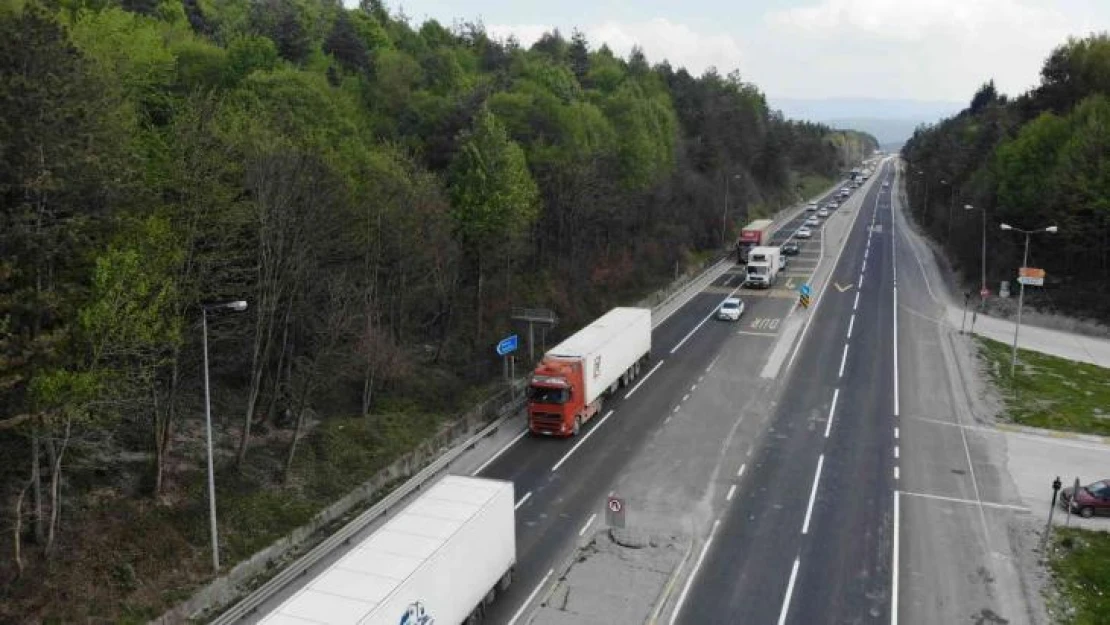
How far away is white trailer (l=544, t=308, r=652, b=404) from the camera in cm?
3759

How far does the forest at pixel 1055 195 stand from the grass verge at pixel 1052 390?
37.3 ft

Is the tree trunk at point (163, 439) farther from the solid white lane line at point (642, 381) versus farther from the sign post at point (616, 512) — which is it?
the solid white lane line at point (642, 381)

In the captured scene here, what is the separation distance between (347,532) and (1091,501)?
26.2 m

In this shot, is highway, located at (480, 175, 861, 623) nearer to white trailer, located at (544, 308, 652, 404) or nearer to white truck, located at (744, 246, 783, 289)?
white trailer, located at (544, 308, 652, 404)

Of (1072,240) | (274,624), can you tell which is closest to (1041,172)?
(1072,240)

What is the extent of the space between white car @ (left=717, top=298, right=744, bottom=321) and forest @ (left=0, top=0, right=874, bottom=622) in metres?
7.92

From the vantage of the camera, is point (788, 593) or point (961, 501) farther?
point (961, 501)

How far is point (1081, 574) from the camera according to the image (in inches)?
999

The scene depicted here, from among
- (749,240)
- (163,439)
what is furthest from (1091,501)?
(749,240)

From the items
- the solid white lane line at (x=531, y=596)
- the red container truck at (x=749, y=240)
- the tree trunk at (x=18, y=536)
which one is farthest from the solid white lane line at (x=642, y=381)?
the red container truck at (x=749, y=240)

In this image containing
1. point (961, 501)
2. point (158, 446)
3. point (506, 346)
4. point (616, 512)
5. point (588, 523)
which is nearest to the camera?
point (616, 512)

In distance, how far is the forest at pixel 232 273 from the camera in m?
21.1

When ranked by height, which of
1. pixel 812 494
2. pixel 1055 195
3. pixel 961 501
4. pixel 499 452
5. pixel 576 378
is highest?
pixel 1055 195

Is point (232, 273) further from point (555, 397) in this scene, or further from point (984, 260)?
point (984, 260)
